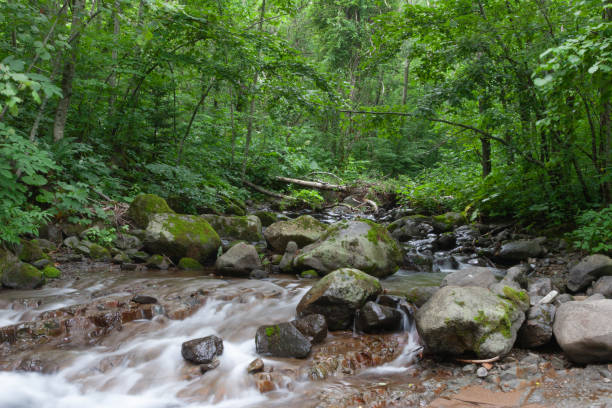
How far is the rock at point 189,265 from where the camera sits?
7102 millimetres

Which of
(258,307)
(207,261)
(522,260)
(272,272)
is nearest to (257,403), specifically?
(258,307)

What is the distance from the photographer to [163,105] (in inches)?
416

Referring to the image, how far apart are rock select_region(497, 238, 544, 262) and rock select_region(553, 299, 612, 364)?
386 centimetres

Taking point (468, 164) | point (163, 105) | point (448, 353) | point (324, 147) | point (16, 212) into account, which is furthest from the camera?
point (324, 147)

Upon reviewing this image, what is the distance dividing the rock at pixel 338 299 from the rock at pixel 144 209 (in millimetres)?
4562

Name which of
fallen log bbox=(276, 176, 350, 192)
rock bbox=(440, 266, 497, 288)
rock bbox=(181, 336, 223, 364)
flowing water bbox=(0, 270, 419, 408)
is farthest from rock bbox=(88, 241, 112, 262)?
fallen log bbox=(276, 176, 350, 192)

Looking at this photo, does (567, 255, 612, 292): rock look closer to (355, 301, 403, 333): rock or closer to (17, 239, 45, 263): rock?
(355, 301, 403, 333): rock

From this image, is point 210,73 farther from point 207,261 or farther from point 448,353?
point 448,353

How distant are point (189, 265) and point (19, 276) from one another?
261 centimetres

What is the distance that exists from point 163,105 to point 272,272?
6.33 meters

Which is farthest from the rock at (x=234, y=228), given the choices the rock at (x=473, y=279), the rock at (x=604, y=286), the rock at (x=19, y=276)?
the rock at (x=604, y=286)

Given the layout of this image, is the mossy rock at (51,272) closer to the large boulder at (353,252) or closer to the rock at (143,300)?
the rock at (143,300)

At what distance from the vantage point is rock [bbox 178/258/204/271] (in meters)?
7.10

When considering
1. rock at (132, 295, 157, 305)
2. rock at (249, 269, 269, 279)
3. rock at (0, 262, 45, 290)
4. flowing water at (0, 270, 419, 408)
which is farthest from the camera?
rock at (249, 269, 269, 279)
